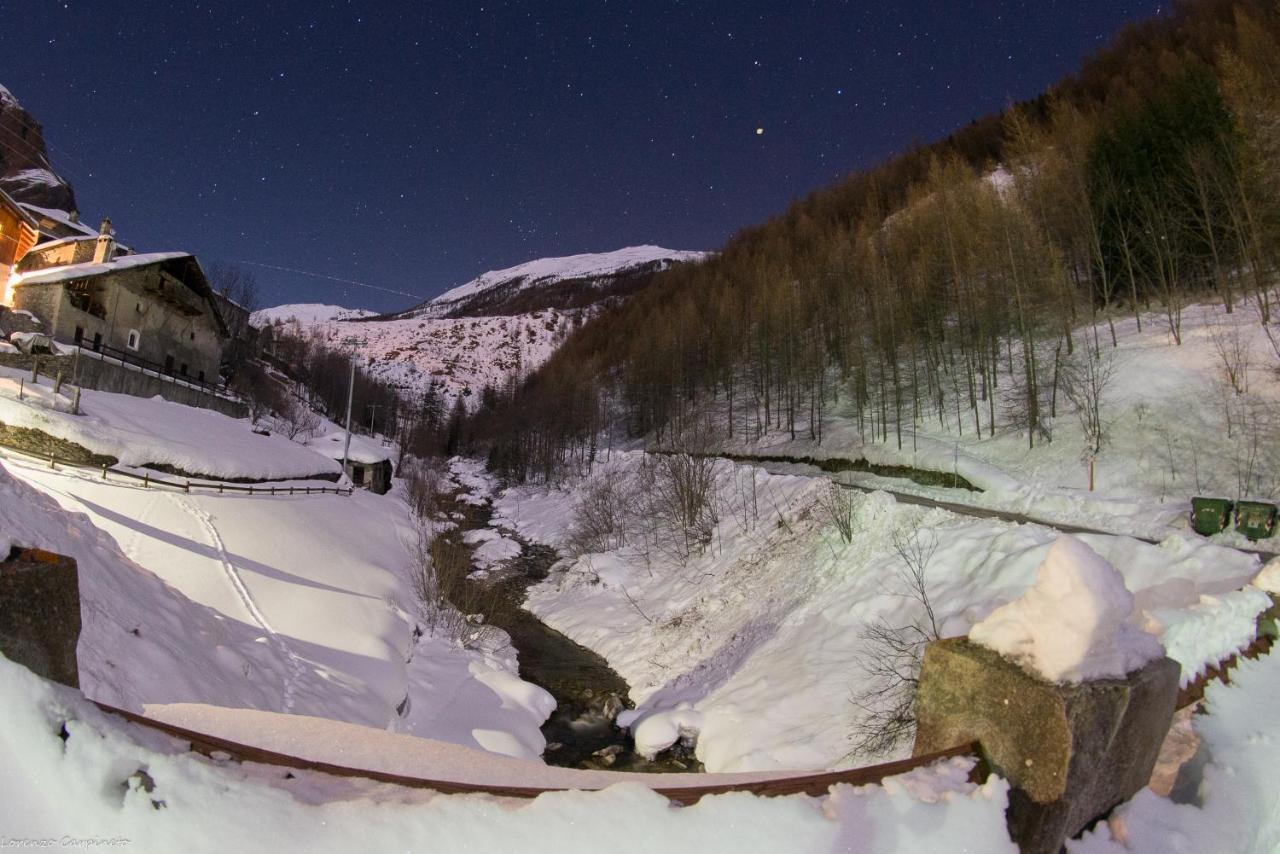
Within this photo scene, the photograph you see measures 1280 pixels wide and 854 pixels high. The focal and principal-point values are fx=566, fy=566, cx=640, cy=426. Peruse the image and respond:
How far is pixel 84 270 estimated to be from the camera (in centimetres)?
3147

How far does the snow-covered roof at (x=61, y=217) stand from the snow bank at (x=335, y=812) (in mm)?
69084

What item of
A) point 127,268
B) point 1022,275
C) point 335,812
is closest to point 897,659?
point 335,812

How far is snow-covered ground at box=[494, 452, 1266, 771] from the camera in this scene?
10445 millimetres

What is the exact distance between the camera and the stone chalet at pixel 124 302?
3050 cm

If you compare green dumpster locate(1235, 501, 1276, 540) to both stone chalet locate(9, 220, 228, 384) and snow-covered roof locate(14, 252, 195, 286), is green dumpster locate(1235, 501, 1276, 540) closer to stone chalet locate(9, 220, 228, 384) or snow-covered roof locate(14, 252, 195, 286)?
stone chalet locate(9, 220, 228, 384)

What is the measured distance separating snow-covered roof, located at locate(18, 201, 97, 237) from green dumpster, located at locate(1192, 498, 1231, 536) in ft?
244

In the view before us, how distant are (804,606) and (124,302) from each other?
42427 mm

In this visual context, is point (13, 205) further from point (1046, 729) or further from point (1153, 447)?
point (1153, 447)

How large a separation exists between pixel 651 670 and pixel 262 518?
1484 cm

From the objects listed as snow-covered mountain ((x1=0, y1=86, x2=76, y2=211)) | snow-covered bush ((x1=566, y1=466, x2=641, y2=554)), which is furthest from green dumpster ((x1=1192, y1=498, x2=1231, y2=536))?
snow-covered mountain ((x1=0, y1=86, x2=76, y2=211))

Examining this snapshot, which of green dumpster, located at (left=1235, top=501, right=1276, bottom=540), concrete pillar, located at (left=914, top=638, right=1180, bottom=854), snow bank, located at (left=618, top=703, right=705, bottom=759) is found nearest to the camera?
concrete pillar, located at (left=914, top=638, right=1180, bottom=854)

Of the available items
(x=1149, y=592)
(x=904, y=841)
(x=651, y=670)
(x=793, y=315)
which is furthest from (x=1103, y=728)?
(x=793, y=315)

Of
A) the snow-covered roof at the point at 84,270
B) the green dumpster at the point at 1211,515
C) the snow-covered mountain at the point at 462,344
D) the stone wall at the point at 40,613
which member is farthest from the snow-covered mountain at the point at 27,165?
the green dumpster at the point at 1211,515

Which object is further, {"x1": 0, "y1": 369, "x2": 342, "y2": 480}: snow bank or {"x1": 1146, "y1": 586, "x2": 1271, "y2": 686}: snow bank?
{"x1": 0, "y1": 369, "x2": 342, "y2": 480}: snow bank
